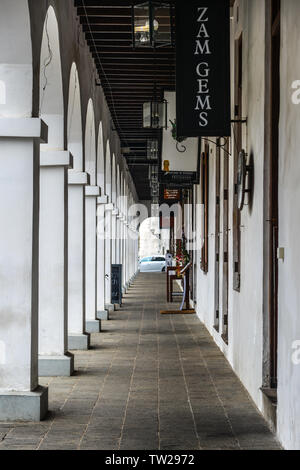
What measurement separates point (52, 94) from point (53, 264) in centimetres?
205

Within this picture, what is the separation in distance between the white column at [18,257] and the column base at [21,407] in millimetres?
42

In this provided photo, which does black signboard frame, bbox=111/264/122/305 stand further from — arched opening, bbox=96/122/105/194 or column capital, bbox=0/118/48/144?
column capital, bbox=0/118/48/144

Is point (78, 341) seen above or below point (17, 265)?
below

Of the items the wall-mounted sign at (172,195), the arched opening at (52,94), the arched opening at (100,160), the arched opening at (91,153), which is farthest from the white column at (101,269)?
the arched opening at (52,94)

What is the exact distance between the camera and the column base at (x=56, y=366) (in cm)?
908

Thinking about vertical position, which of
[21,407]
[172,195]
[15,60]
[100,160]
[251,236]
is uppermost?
[100,160]

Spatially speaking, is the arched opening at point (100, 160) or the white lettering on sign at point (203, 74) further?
the arched opening at point (100, 160)

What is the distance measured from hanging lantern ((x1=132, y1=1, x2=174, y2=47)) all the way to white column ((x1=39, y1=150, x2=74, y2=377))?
5.24 feet

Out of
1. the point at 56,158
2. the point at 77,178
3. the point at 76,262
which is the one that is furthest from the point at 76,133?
the point at 56,158

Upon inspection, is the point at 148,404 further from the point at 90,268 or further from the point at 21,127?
the point at 90,268

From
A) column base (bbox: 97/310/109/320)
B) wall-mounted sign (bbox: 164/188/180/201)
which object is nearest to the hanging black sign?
column base (bbox: 97/310/109/320)

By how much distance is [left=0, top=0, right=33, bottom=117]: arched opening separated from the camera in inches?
270

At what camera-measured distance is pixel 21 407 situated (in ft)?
22.0

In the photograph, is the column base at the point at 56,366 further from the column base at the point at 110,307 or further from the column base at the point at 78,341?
the column base at the point at 110,307
